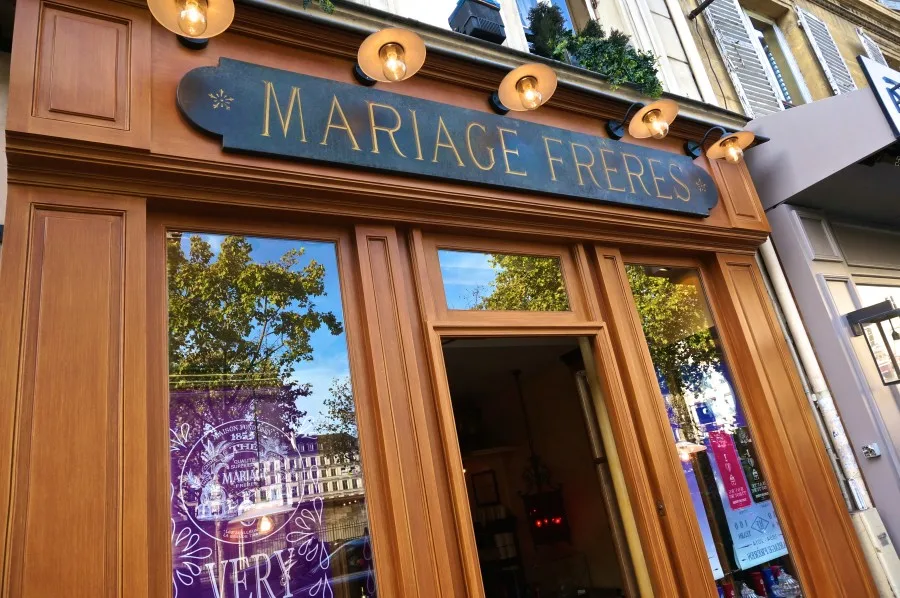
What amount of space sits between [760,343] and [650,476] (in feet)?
5.16

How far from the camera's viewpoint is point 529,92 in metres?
3.35

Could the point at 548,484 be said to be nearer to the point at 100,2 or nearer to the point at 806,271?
the point at 806,271

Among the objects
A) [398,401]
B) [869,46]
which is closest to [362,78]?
[398,401]

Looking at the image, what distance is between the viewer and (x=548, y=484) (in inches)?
306

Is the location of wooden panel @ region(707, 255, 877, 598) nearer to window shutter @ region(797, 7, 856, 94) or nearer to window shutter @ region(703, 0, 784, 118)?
window shutter @ region(703, 0, 784, 118)

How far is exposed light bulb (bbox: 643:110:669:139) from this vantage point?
3936 millimetres

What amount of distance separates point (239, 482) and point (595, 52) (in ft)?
12.9

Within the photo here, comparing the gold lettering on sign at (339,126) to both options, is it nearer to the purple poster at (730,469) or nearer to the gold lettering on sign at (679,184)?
the gold lettering on sign at (679,184)

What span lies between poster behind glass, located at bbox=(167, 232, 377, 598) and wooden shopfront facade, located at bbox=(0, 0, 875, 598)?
0.04 feet

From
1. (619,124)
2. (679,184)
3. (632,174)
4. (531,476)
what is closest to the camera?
(632,174)

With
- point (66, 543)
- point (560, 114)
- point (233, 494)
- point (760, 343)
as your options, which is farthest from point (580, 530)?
point (66, 543)

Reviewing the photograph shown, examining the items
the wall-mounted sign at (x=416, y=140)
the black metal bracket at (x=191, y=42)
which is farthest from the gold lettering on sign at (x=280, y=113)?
the black metal bracket at (x=191, y=42)

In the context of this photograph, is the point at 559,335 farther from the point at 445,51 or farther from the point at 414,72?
the point at 445,51

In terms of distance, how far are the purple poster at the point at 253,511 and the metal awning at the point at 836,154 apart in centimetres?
421
